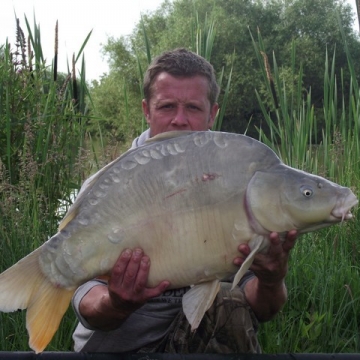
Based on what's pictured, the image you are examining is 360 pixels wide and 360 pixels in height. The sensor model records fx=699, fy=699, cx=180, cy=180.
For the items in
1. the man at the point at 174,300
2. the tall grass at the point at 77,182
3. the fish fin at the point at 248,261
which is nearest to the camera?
the fish fin at the point at 248,261

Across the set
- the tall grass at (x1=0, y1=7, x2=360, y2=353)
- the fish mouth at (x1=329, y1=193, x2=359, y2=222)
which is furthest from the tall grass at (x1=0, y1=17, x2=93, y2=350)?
the fish mouth at (x1=329, y1=193, x2=359, y2=222)

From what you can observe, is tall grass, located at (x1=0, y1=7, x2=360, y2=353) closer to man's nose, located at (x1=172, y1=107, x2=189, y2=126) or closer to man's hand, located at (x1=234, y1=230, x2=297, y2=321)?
man's hand, located at (x1=234, y1=230, x2=297, y2=321)

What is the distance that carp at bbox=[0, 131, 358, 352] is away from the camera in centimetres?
115

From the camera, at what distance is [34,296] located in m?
1.20

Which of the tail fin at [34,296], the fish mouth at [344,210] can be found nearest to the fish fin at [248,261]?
the fish mouth at [344,210]

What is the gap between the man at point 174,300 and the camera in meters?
1.33

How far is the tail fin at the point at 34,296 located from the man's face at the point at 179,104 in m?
0.55

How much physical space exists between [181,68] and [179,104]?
0.09 m

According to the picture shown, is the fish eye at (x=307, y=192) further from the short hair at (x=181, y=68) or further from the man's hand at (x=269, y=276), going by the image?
the short hair at (x=181, y=68)

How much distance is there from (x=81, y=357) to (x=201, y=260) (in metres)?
0.39

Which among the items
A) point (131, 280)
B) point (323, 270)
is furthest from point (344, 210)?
point (323, 270)

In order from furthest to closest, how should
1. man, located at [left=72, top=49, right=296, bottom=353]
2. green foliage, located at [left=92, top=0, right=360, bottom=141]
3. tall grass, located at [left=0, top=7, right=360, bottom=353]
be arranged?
green foliage, located at [left=92, top=0, right=360, bottom=141] < tall grass, located at [left=0, top=7, right=360, bottom=353] < man, located at [left=72, top=49, right=296, bottom=353]

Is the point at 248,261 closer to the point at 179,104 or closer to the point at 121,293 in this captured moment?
the point at 121,293

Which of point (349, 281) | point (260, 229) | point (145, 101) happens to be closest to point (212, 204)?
point (260, 229)
